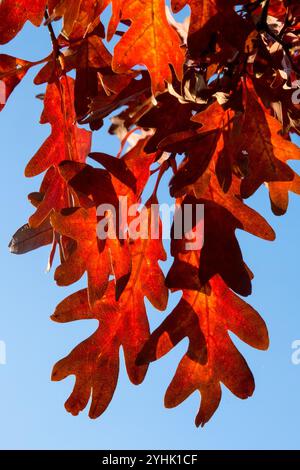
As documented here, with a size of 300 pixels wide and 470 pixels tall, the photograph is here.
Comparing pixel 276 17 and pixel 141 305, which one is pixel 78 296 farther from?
pixel 276 17

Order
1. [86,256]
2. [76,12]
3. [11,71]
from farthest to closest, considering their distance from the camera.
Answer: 1. [11,71]
2. [86,256]
3. [76,12]

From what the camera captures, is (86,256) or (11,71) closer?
(86,256)

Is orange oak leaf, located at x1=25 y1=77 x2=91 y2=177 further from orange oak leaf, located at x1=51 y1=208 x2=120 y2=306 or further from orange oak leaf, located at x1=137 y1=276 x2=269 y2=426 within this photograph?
orange oak leaf, located at x1=137 y1=276 x2=269 y2=426

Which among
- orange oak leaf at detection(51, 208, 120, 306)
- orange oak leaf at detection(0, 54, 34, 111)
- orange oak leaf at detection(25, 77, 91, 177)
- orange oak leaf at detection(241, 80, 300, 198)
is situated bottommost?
orange oak leaf at detection(51, 208, 120, 306)

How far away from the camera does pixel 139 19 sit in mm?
1184

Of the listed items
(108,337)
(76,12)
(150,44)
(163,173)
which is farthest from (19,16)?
(108,337)

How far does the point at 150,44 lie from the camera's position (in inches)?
46.5

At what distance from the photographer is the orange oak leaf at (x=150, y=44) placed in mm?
1165

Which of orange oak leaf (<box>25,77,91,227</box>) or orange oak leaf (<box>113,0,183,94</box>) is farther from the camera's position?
orange oak leaf (<box>25,77,91,227</box>)

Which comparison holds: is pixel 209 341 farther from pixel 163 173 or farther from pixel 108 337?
pixel 163 173

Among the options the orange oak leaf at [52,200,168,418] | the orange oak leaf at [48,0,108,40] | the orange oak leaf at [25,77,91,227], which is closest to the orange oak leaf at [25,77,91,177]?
the orange oak leaf at [25,77,91,227]

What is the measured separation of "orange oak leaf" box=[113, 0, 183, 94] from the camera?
3.82 feet

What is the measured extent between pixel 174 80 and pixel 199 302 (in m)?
0.42

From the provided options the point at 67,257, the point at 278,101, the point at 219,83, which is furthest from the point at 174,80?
the point at 67,257
